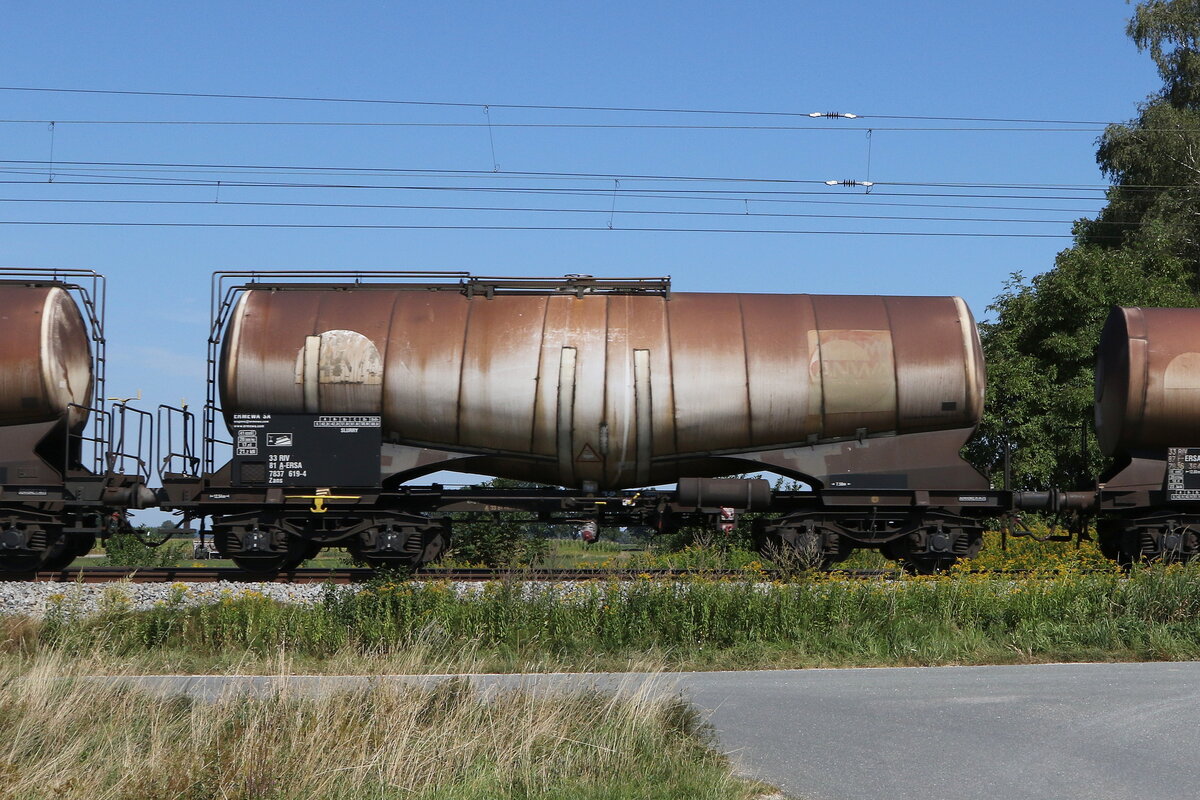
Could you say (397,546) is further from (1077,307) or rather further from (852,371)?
(1077,307)

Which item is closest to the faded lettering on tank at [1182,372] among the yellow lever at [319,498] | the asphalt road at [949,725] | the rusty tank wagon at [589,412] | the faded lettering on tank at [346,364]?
the rusty tank wagon at [589,412]

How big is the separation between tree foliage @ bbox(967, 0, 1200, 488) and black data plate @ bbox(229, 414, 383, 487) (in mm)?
16518

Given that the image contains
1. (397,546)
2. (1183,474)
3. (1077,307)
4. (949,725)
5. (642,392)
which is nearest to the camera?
(949,725)

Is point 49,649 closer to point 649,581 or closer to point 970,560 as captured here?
point 649,581

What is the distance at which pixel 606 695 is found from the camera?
27.4 feet

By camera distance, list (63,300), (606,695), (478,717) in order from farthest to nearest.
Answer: (63,300), (606,695), (478,717)

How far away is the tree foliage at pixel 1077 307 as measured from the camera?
29.5 metres

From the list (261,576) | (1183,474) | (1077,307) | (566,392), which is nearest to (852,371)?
(566,392)

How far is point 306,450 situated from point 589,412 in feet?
13.5

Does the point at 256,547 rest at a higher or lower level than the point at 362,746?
lower

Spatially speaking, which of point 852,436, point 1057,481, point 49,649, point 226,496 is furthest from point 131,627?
point 1057,481

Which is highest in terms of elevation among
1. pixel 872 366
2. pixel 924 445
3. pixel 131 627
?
pixel 872 366

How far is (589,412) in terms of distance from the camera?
53.7 ft

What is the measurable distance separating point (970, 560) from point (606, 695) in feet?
33.4
